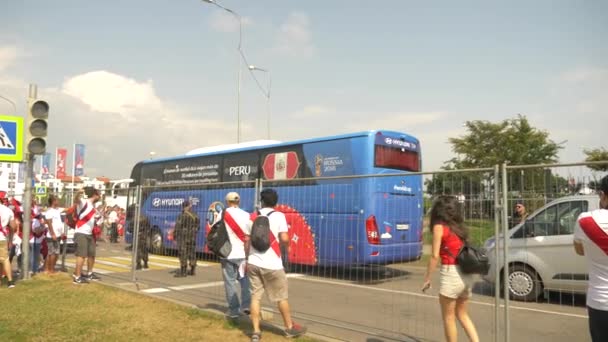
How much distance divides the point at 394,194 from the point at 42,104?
8.03 meters

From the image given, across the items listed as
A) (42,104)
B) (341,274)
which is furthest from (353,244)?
(42,104)

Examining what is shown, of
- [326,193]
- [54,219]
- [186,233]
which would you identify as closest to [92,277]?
[54,219]

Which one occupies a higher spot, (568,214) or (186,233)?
(568,214)

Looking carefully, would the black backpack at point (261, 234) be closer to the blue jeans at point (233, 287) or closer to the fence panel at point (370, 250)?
the blue jeans at point (233, 287)

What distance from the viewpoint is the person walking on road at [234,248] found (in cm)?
654

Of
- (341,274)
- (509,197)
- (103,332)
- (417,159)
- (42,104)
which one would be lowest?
(103,332)

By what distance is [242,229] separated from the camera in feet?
21.5

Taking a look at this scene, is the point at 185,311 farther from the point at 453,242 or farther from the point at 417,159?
the point at 417,159

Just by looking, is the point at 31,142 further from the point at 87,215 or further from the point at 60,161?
the point at 60,161

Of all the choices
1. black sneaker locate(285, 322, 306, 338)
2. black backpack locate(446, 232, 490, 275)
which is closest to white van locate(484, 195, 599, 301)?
black backpack locate(446, 232, 490, 275)

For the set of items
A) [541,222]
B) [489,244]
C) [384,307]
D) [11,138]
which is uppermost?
[11,138]

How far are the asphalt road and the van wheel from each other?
0.17 m

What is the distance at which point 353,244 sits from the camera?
22.4 ft

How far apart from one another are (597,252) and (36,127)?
413 inches
